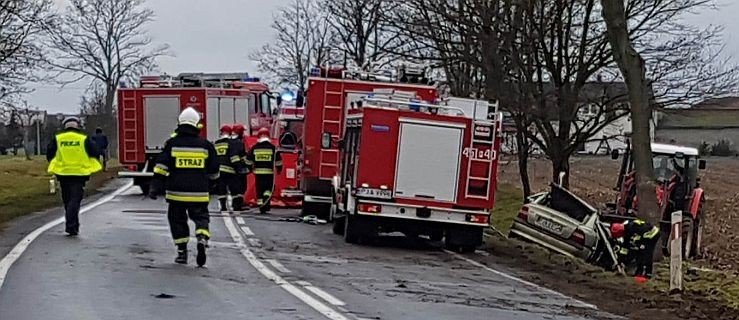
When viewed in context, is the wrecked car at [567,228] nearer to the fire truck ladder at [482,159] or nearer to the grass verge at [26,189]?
the fire truck ladder at [482,159]

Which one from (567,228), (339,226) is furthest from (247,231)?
(567,228)

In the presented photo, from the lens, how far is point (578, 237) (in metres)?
18.8

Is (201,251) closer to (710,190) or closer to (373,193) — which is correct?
(373,193)

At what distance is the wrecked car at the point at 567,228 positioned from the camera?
18484mm

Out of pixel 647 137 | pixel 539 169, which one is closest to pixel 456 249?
pixel 647 137

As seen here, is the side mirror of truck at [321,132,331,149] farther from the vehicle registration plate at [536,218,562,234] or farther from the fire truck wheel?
the vehicle registration plate at [536,218,562,234]

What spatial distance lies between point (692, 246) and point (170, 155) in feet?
39.3

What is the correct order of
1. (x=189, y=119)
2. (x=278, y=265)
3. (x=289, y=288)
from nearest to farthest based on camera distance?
(x=289, y=288) < (x=189, y=119) < (x=278, y=265)

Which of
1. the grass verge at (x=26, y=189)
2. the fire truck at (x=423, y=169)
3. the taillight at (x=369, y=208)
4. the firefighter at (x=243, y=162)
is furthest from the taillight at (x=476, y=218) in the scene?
the grass verge at (x=26, y=189)

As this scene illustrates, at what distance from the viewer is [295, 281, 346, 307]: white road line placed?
443 inches

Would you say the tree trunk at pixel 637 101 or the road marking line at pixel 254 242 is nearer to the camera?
the road marking line at pixel 254 242

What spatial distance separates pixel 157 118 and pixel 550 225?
14773 mm

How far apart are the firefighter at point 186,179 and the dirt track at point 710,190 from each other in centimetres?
1033

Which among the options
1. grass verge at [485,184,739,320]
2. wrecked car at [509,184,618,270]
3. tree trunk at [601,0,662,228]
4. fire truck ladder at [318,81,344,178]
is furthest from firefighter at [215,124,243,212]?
tree trunk at [601,0,662,228]
